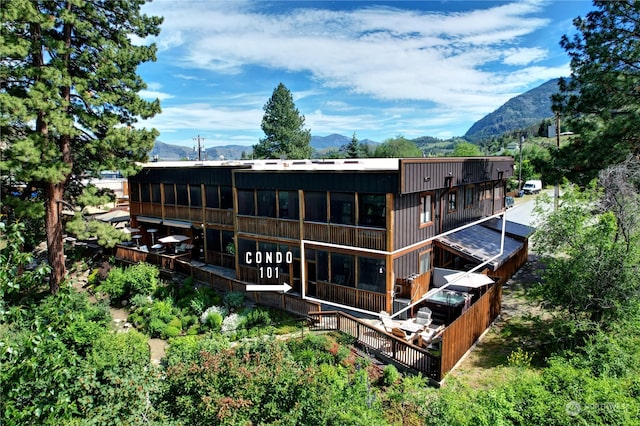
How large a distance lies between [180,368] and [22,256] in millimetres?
4155

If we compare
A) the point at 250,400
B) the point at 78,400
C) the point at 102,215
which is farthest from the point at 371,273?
the point at 102,215

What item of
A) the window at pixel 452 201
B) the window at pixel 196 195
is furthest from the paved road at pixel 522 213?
the window at pixel 196 195

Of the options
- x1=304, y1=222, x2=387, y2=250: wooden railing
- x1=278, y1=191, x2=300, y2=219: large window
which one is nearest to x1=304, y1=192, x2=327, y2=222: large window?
x1=304, y1=222, x2=387, y2=250: wooden railing

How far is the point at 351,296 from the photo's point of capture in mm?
17094

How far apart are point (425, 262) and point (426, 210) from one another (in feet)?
8.08

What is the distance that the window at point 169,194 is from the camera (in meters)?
26.7

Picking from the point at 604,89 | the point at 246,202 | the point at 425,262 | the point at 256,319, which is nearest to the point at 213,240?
the point at 246,202

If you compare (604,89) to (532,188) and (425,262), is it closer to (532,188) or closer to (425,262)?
(425,262)

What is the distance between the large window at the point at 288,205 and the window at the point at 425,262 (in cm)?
611

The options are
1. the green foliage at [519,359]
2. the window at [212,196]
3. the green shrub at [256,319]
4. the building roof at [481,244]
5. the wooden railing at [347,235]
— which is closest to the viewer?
the green foliage at [519,359]

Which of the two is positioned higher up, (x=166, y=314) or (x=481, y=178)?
(x=481, y=178)

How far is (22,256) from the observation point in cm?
572

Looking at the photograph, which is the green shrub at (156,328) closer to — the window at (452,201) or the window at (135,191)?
the window at (135,191)

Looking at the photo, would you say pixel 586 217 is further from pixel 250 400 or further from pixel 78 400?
pixel 78 400
